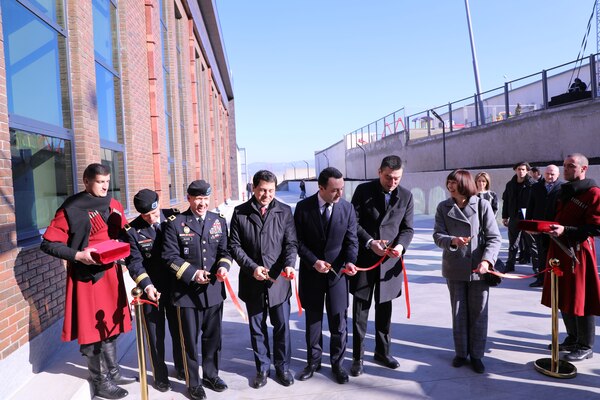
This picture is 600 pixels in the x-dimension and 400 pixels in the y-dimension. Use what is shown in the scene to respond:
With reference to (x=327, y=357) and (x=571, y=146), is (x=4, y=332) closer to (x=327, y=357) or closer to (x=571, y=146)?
(x=327, y=357)

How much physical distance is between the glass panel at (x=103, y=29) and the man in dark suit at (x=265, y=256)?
4.37 meters

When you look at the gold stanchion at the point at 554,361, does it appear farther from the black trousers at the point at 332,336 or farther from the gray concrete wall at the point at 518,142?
the gray concrete wall at the point at 518,142

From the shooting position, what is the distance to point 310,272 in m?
4.24

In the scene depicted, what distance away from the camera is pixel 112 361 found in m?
4.06

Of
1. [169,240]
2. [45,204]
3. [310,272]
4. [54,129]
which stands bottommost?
[310,272]

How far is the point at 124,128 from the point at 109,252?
15.5 ft

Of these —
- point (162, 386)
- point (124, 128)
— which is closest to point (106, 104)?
point (124, 128)

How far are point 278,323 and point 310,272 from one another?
0.54m

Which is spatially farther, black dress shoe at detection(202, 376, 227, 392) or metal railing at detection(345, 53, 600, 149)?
metal railing at detection(345, 53, 600, 149)

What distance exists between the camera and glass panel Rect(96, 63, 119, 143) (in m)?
6.89

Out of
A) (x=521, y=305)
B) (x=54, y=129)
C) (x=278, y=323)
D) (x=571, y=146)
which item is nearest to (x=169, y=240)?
(x=278, y=323)

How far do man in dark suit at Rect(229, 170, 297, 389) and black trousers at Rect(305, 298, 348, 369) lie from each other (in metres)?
0.25

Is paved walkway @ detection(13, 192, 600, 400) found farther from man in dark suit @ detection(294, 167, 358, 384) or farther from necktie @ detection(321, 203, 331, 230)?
necktie @ detection(321, 203, 331, 230)

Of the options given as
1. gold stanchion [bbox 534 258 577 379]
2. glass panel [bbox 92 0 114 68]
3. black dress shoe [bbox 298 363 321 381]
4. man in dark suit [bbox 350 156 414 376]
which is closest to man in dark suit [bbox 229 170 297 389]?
black dress shoe [bbox 298 363 321 381]
